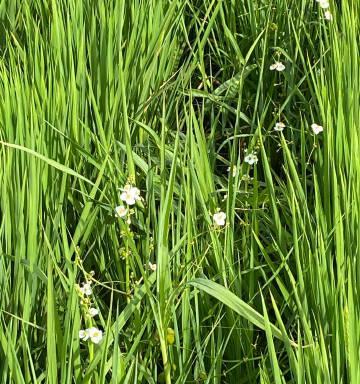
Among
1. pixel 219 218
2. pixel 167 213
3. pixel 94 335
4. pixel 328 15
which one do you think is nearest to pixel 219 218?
pixel 219 218

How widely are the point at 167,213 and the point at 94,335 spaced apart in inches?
8.0

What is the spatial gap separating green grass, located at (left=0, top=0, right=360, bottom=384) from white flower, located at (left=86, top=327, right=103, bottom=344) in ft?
0.08

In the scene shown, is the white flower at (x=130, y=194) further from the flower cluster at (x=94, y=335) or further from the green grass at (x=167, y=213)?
the flower cluster at (x=94, y=335)

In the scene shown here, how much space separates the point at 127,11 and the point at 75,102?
427 mm

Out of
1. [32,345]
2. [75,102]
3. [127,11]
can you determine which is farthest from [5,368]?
[127,11]

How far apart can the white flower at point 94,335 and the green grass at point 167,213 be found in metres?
0.02

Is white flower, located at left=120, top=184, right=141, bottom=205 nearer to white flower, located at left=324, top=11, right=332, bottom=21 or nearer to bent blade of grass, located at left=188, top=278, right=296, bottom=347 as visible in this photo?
bent blade of grass, located at left=188, top=278, right=296, bottom=347

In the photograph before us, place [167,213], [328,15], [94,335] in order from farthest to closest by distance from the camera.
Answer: [328,15], [167,213], [94,335]

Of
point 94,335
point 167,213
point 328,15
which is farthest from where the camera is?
point 328,15

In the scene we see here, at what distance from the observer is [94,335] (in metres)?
1.08

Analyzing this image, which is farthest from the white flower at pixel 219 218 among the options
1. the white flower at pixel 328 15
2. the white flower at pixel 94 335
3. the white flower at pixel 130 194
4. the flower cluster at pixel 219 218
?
the white flower at pixel 328 15

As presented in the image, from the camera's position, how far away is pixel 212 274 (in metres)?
1.33

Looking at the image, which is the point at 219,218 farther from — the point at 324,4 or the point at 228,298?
the point at 324,4

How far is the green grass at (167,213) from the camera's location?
112 cm
